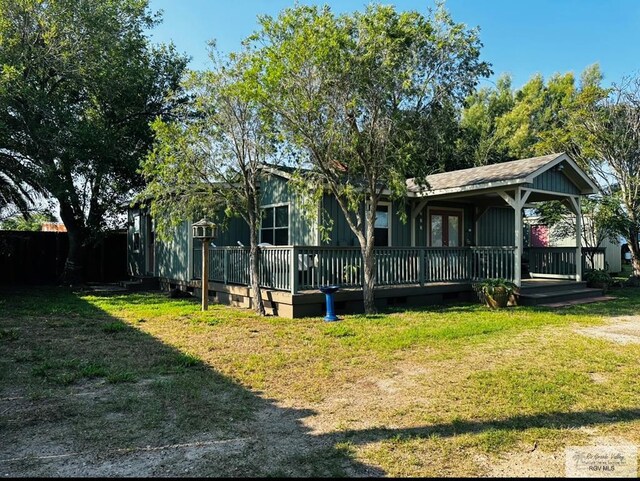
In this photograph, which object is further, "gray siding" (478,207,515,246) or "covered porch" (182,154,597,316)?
"gray siding" (478,207,515,246)

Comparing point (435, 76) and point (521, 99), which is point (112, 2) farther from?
point (521, 99)

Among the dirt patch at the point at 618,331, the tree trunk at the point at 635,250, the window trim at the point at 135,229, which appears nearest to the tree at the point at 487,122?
the tree trunk at the point at 635,250

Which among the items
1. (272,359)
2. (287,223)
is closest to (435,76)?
(287,223)

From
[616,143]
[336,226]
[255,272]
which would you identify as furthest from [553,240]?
[255,272]

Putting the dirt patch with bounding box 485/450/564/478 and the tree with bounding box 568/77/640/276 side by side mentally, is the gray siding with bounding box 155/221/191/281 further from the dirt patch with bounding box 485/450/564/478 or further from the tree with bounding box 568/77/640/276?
the tree with bounding box 568/77/640/276

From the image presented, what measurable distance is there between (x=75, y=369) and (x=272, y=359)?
87.8 inches

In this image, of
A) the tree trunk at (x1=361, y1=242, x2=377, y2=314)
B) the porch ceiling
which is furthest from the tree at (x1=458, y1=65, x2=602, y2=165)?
the tree trunk at (x1=361, y1=242, x2=377, y2=314)

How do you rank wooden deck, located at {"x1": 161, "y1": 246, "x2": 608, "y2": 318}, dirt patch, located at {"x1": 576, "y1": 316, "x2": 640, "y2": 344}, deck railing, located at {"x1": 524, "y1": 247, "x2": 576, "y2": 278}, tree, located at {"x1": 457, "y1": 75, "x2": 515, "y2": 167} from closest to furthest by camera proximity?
dirt patch, located at {"x1": 576, "y1": 316, "x2": 640, "y2": 344} < wooden deck, located at {"x1": 161, "y1": 246, "x2": 608, "y2": 318} < deck railing, located at {"x1": 524, "y1": 247, "x2": 576, "y2": 278} < tree, located at {"x1": 457, "y1": 75, "x2": 515, "y2": 167}

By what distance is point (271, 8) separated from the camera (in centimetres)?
859

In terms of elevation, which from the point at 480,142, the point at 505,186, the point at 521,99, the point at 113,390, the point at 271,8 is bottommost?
the point at 113,390

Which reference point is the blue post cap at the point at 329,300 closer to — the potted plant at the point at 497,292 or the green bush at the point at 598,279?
the potted plant at the point at 497,292

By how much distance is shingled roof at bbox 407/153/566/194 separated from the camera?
10531 mm

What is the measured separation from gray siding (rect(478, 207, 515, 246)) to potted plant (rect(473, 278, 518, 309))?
13.2 ft

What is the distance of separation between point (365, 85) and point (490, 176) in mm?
4802
